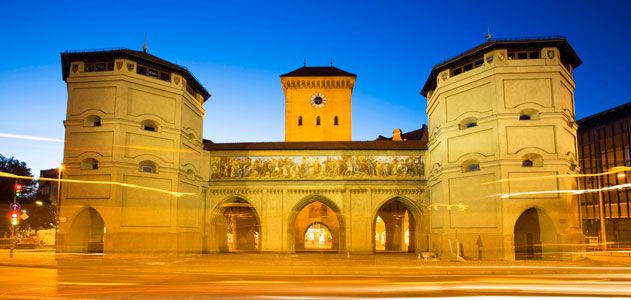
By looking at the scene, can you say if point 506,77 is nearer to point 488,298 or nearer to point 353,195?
point 353,195

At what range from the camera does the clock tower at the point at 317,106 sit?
61156 mm

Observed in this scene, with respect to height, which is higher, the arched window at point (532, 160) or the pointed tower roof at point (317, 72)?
the pointed tower roof at point (317, 72)

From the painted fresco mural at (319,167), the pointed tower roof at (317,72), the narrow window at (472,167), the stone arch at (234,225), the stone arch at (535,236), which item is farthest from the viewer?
the pointed tower roof at (317,72)

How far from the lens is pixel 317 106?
202ft

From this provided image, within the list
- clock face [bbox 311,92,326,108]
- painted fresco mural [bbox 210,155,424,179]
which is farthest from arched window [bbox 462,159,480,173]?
clock face [bbox 311,92,326,108]

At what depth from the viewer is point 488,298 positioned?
39.6ft

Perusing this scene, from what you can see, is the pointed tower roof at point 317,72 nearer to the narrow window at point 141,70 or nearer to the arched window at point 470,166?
the narrow window at point 141,70

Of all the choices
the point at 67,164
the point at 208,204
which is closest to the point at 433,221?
the point at 208,204

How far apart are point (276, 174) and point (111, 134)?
1279 cm

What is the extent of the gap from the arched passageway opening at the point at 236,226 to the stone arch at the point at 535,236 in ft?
62.3

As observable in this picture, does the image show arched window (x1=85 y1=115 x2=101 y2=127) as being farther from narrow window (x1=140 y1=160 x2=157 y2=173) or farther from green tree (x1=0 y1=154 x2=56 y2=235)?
green tree (x1=0 y1=154 x2=56 y2=235)

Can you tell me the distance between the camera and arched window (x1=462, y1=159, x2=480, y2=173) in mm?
34641

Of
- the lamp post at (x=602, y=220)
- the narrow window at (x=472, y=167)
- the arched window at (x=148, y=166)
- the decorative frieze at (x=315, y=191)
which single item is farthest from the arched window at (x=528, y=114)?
the arched window at (x=148, y=166)

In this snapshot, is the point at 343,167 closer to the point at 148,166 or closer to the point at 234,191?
the point at 234,191
